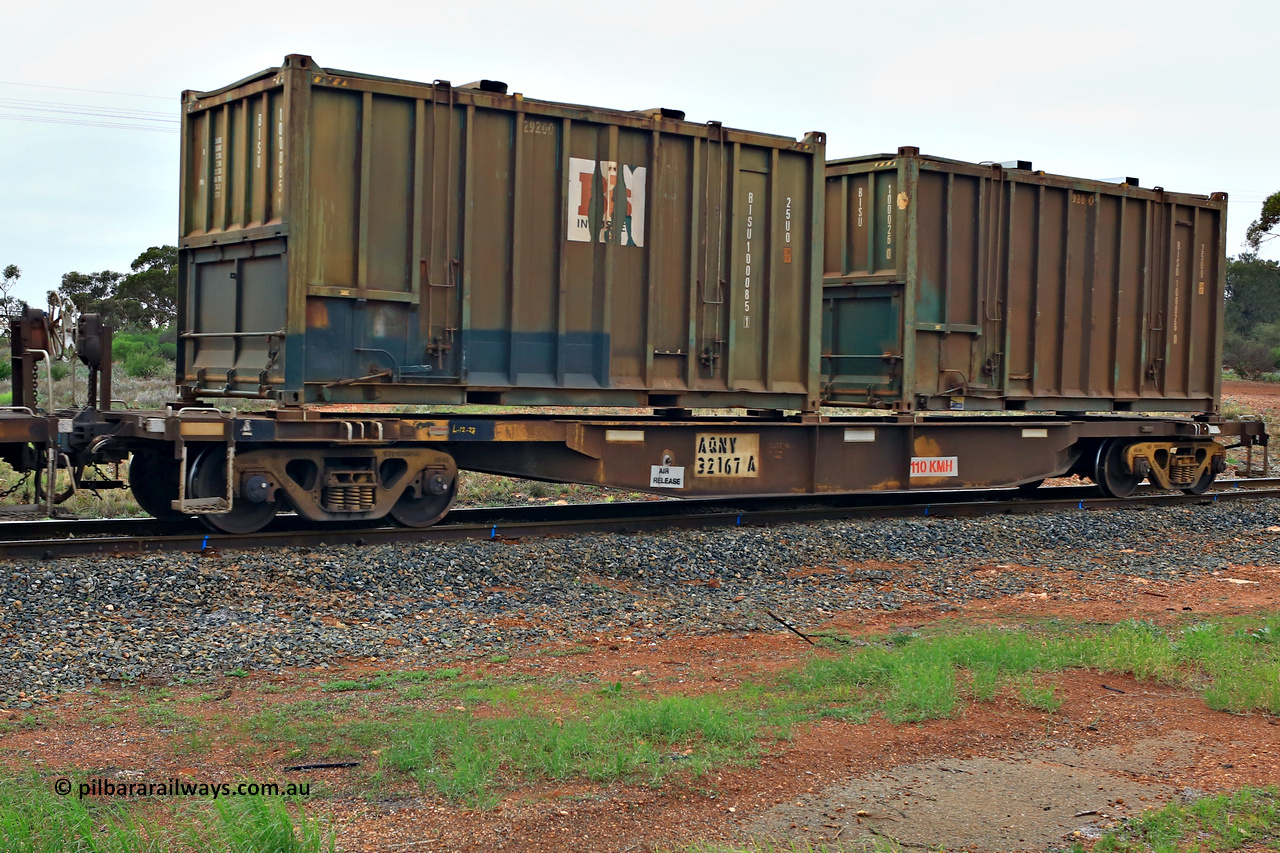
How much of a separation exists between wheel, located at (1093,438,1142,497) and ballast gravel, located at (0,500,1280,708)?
8.64 feet

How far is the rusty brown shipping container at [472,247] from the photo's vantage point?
9281mm

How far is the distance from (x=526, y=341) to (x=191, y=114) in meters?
3.78

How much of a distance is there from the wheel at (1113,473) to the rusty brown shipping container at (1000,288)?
524mm

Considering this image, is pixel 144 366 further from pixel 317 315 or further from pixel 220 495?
pixel 317 315

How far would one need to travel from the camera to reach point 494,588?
8500 millimetres

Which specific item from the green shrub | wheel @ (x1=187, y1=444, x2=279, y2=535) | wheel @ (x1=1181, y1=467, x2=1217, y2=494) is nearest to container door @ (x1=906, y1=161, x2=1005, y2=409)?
wheel @ (x1=1181, y1=467, x2=1217, y2=494)

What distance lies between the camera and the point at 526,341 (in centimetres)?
1018

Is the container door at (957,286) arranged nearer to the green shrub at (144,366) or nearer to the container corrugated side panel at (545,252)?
the container corrugated side panel at (545,252)

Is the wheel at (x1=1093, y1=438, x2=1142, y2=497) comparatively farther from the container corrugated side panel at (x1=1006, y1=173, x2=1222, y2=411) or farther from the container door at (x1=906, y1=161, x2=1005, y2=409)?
the container door at (x1=906, y1=161, x2=1005, y2=409)

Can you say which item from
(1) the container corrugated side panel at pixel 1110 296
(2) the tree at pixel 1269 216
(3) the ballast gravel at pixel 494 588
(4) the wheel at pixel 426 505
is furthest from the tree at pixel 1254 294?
(4) the wheel at pixel 426 505

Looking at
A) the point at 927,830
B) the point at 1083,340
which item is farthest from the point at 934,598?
the point at 1083,340

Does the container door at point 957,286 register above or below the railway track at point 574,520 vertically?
above

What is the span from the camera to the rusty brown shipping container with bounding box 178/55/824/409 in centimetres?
928

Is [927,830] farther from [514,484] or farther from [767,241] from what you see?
[514,484]
